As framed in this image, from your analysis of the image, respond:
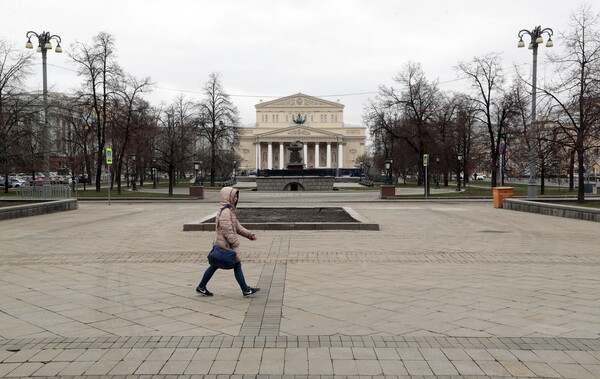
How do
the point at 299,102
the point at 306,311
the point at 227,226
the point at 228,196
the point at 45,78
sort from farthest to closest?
the point at 299,102, the point at 45,78, the point at 228,196, the point at 227,226, the point at 306,311

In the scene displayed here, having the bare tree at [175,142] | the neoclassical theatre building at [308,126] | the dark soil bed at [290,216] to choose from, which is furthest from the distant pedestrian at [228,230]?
the neoclassical theatre building at [308,126]

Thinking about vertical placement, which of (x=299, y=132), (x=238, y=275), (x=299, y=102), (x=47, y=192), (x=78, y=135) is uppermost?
(x=299, y=102)

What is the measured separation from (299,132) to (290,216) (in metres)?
101

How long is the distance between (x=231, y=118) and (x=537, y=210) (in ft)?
138

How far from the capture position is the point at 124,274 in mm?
8180

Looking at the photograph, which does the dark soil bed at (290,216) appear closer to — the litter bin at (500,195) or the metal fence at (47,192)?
the litter bin at (500,195)

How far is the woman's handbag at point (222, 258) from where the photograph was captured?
634cm

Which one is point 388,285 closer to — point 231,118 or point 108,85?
point 108,85

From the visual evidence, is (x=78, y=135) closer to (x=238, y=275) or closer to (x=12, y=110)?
(x=12, y=110)

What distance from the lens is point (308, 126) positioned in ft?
391

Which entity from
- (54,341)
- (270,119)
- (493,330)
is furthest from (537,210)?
(270,119)

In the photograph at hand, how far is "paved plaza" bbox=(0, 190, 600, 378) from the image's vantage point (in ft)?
14.1

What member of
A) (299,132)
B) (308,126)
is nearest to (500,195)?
(299,132)

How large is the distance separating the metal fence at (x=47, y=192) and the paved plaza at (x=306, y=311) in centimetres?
1475
